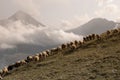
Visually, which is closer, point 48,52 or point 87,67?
point 87,67

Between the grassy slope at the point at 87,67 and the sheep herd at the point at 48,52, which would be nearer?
the grassy slope at the point at 87,67

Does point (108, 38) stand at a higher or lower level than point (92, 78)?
higher

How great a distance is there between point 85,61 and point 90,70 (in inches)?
322

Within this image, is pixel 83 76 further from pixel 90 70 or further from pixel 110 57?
pixel 110 57

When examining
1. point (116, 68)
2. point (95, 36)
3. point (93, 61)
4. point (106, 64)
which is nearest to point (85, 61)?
point (93, 61)

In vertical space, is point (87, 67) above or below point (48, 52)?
below

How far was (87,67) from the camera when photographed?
4947 cm

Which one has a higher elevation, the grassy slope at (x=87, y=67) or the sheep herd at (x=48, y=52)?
the sheep herd at (x=48, y=52)

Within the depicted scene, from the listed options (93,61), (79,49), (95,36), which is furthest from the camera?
(95,36)

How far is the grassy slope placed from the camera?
4444 cm

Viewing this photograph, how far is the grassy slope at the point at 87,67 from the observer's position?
44.4m

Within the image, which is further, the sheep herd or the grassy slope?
the sheep herd

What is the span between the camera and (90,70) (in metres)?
47.2

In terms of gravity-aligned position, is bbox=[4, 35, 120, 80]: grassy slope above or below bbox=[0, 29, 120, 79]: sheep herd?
below
